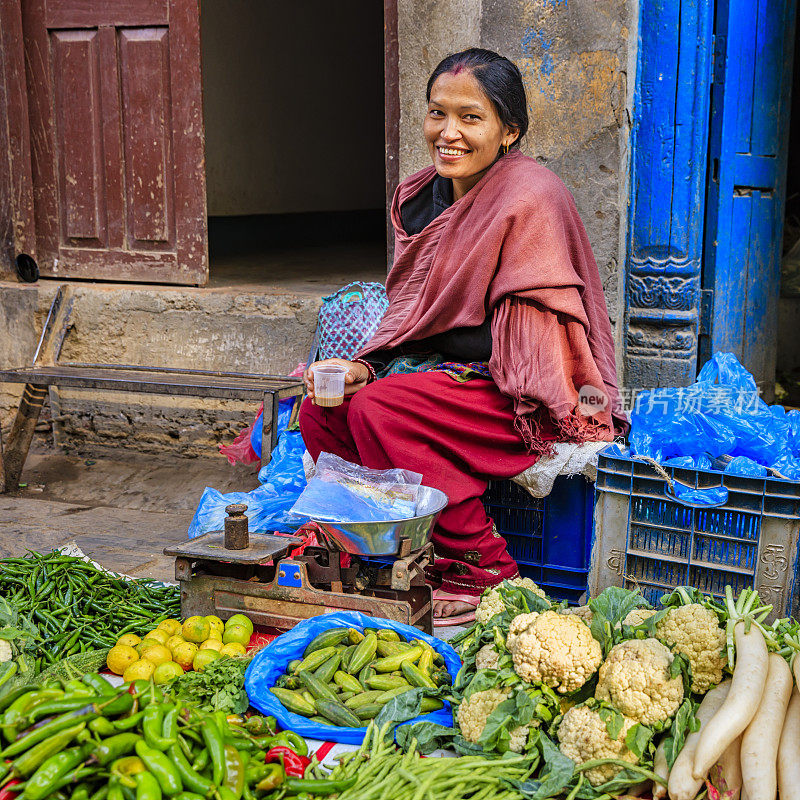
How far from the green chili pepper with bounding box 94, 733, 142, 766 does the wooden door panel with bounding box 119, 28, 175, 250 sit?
3.95m

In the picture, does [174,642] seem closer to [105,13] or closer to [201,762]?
[201,762]

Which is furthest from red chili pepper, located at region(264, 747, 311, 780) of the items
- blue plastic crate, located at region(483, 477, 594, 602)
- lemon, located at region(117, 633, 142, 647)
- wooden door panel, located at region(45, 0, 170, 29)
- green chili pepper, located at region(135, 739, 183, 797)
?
wooden door panel, located at region(45, 0, 170, 29)

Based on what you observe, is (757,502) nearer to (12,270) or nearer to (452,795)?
(452,795)

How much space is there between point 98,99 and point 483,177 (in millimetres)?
3074

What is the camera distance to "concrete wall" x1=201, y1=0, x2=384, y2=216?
7.91 m

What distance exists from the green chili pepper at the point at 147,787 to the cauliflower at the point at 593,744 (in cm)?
87

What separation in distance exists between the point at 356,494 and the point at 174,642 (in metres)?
0.68

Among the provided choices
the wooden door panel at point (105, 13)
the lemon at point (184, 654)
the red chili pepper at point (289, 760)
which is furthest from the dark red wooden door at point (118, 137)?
the red chili pepper at point (289, 760)

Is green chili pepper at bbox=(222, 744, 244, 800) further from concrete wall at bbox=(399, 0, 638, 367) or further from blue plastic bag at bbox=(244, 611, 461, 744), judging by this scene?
concrete wall at bbox=(399, 0, 638, 367)

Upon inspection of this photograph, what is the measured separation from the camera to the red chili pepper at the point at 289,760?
2.04 meters

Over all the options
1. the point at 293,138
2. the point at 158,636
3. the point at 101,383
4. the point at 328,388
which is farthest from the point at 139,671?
the point at 293,138

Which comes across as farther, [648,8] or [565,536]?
[648,8]

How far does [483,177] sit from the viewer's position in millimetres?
3344

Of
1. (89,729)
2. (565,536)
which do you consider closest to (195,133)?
(565,536)
